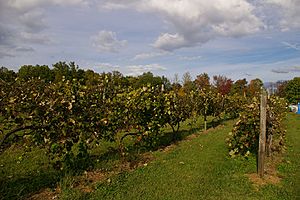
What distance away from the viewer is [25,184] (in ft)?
19.8

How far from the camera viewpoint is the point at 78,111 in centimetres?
512

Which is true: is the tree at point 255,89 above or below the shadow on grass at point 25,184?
above

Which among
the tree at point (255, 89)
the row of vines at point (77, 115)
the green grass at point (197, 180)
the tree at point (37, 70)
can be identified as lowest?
the green grass at point (197, 180)

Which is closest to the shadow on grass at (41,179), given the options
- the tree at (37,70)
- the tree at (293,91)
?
the tree at (37,70)

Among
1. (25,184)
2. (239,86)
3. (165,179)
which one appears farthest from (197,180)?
(239,86)

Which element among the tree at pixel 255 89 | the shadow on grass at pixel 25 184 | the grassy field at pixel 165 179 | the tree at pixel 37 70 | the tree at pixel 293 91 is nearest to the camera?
the shadow on grass at pixel 25 184

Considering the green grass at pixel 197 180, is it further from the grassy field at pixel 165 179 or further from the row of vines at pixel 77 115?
the row of vines at pixel 77 115

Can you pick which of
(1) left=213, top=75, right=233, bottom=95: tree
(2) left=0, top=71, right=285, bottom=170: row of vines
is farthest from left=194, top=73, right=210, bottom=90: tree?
(2) left=0, top=71, right=285, bottom=170: row of vines

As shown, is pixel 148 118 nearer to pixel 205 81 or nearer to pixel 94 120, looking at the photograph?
pixel 94 120

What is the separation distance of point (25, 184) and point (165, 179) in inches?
121

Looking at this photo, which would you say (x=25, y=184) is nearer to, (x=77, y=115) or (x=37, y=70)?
(x=77, y=115)

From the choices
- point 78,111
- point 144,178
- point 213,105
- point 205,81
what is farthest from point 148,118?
point 205,81

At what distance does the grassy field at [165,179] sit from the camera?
222 inches

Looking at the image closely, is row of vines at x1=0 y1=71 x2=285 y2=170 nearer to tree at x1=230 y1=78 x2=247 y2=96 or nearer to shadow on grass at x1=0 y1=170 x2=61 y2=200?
shadow on grass at x1=0 y1=170 x2=61 y2=200
